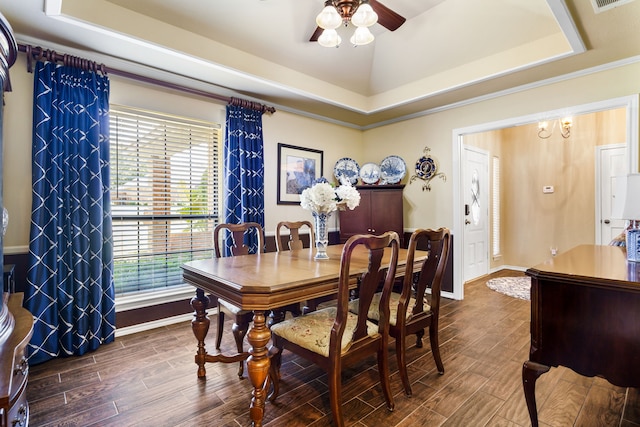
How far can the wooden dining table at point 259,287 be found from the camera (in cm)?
152

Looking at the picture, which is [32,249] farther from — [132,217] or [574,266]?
[574,266]

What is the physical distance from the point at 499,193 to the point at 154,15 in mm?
5986

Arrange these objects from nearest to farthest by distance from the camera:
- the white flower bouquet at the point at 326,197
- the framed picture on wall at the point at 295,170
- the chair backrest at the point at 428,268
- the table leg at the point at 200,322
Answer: the chair backrest at the point at 428,268 → the table leg at the point at 200,322 → the white flower bouquet at the point at 326,197 → the framed picture on wall at the point at 295,170

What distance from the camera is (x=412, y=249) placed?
1.91 m

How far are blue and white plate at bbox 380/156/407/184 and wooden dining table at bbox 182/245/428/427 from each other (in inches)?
93.6

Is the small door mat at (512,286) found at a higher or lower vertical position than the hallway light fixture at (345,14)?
lower

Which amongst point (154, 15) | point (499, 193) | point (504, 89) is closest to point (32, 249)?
point (154, 15)

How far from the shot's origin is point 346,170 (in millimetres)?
4762

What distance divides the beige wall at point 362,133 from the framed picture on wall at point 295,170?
0.09 m

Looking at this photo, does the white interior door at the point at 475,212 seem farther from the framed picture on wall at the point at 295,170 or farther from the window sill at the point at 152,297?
the window sill at the point at 152,297

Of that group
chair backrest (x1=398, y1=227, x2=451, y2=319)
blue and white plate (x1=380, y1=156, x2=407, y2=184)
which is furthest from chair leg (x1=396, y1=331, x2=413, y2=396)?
blue and white plate (x1=380, y1=156, x2=407, y2=184)

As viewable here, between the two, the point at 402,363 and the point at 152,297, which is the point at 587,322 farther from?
the point at 152,297


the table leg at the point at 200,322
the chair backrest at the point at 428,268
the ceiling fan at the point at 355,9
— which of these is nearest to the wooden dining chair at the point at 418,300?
the chair backrest at the point at 428,268

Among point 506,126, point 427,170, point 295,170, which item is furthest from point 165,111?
point 506,126
